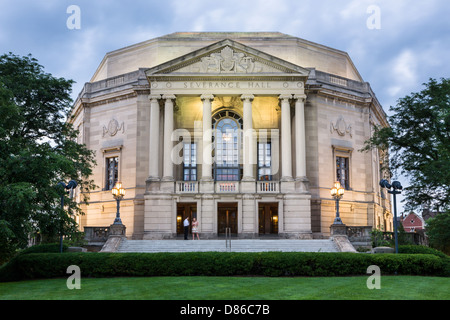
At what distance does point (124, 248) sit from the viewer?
3031 cm

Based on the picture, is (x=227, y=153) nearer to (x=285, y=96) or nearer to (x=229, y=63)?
(x=285, y=96)

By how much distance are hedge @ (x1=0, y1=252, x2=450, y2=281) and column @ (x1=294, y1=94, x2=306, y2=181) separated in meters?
17.2

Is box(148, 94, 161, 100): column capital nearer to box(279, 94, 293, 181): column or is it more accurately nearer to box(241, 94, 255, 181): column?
box(241, 94, 255, 181): column

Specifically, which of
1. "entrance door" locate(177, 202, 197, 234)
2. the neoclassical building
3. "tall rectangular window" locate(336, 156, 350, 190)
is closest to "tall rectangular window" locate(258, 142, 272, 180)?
the neoclassical building

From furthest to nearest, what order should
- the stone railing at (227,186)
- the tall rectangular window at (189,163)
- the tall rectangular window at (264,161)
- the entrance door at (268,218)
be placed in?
the tall rectangular window at (189,163) → the tall rectangular window at (264,161) → the entrance door at (268,218) → the stone railing at (227,186)

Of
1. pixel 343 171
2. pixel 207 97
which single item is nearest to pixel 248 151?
pixel 207 97

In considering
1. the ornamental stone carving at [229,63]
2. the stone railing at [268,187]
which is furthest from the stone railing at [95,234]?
the ornamental stone carving at [229,63]

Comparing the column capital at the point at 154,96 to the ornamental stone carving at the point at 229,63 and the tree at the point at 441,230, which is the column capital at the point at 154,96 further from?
the tree at the point at 441,230

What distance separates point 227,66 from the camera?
1556 inches

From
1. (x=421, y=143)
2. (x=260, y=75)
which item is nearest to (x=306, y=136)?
(x=260, y=75)

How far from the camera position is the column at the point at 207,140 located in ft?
124

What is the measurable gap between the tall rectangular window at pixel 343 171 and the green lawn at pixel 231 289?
2364cm

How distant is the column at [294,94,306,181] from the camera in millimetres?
38844
